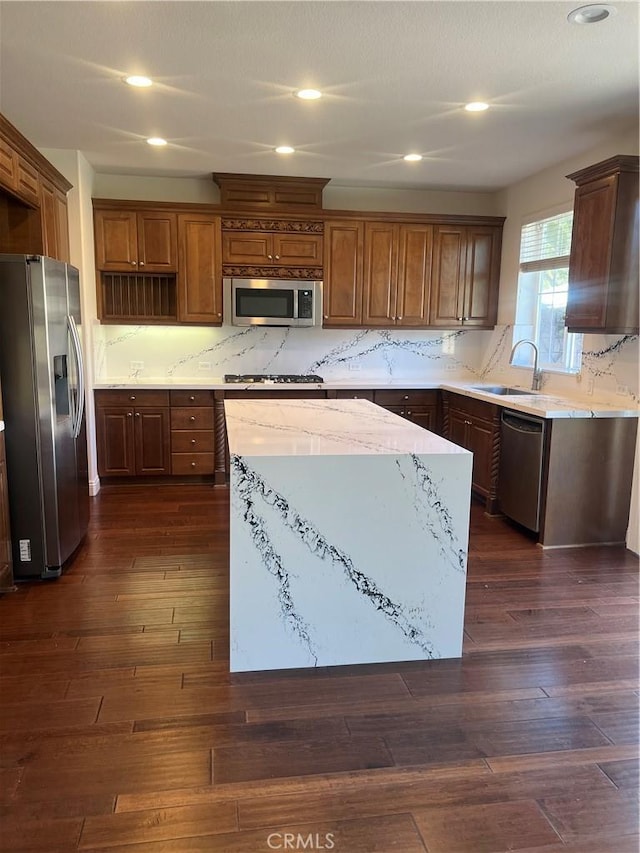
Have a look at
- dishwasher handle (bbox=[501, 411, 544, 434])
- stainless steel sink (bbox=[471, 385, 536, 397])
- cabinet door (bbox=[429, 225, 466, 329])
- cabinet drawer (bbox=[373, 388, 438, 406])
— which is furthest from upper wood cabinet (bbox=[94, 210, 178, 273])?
dishwasher handle (bbox=[501, 411, 544, 434])

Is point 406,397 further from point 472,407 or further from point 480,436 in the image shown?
point 480,436

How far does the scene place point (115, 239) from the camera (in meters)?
5.05

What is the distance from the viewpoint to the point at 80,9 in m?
2.42

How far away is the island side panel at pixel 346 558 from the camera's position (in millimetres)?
2363

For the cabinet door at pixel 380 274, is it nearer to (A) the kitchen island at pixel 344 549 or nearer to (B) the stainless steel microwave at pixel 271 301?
(B) the stainless steel microwave at pixel 271 301

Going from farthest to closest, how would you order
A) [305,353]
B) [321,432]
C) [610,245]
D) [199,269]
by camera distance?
1. [305,353]
2. [199,269]
3. [610,245]
4. [321,432]

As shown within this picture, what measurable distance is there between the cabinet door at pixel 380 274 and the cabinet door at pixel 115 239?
2051mm

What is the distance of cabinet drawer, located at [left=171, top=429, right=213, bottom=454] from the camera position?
5.15 m

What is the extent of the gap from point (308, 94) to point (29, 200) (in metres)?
1.81

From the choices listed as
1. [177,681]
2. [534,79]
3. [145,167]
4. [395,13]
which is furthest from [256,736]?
[145,167]

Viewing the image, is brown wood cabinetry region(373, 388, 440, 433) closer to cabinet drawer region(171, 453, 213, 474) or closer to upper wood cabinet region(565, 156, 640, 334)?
cabinet drawer region(171, 453, 213, 474)

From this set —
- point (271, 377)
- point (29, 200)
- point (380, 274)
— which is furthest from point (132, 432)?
point (380, 274)

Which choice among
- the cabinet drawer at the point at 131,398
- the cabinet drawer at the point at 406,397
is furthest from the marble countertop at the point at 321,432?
the cabinet drawer at the point at 406,397

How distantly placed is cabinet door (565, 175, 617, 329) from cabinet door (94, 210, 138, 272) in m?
3.50
